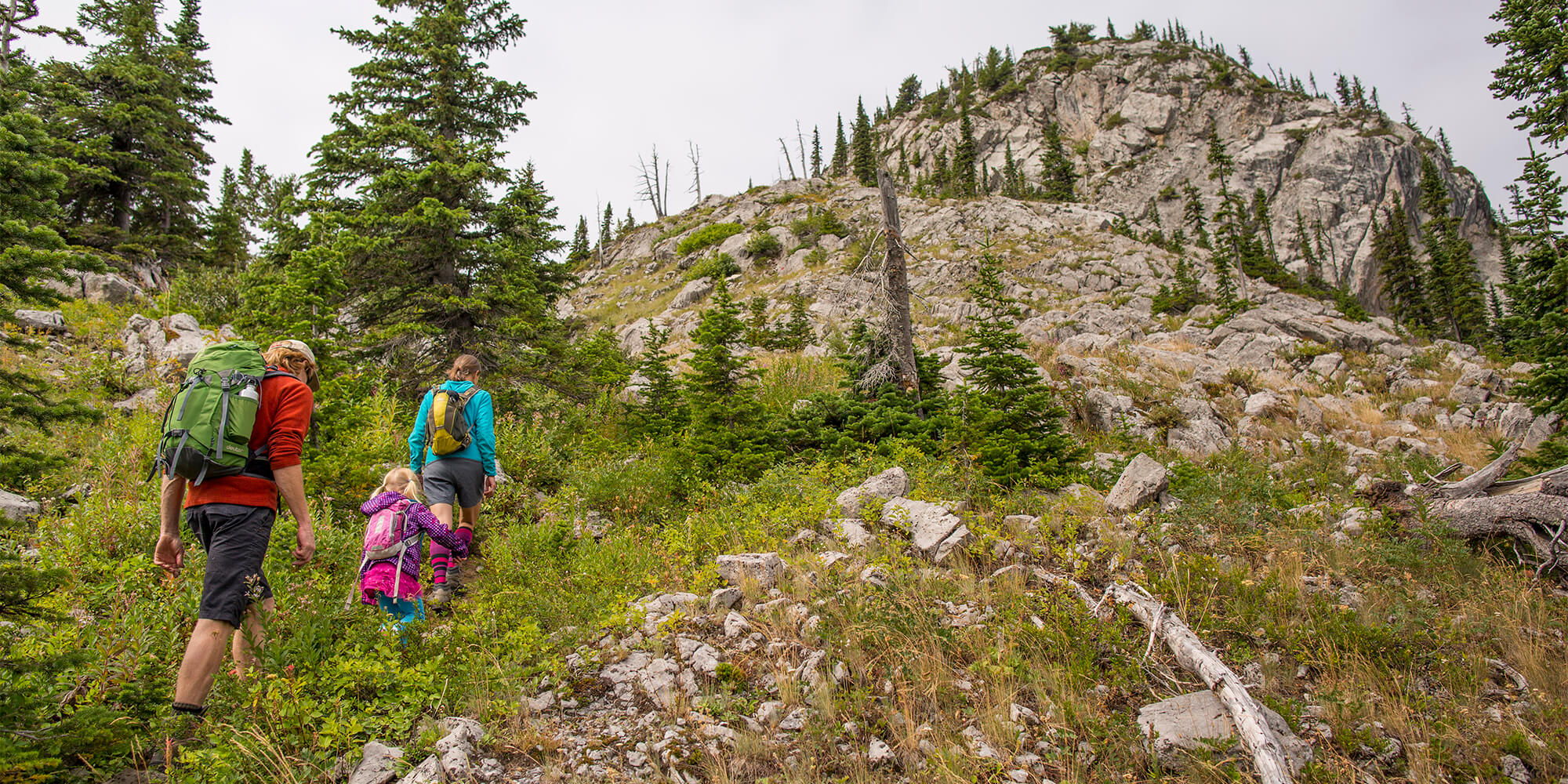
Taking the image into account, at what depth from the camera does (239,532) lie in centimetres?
335

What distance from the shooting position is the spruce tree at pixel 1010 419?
805 centimetres

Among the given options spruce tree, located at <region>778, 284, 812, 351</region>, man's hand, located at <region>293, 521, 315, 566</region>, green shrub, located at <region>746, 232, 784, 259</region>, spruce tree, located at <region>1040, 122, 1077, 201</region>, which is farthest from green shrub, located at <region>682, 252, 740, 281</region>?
spruce tree, located at <region>1040, 122, 1077, 201</region>

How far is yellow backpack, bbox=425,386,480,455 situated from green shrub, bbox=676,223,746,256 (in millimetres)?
36206

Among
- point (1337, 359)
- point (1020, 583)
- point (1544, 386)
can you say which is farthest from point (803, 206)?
point (1020, 583)

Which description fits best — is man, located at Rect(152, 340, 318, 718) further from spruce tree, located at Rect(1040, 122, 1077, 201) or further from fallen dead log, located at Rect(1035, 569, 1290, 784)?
spruce tree, located at Rect(1040, 122, 1077, 201)

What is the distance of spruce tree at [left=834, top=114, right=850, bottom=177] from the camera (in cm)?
7131

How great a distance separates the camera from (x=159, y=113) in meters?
16.9

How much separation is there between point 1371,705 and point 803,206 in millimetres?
44098

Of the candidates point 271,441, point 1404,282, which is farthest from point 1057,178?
point 271,441

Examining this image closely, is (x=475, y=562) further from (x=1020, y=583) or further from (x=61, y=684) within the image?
(x=1020, y=583)

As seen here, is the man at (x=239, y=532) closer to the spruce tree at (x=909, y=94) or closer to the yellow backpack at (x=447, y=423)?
the yellow backpack at (x=447, y=423)

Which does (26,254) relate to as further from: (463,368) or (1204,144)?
(1204,144)

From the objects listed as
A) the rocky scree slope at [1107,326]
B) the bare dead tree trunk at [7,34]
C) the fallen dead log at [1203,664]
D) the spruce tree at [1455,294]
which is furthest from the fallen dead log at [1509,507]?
the spruce tree at [1455,294]

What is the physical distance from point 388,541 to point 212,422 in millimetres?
1571
